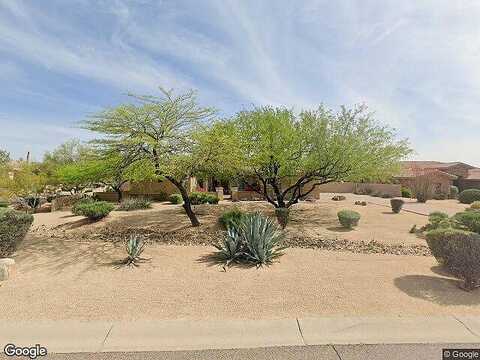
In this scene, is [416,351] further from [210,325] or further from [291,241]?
[291,241]

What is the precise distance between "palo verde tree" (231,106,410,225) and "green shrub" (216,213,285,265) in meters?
4.83

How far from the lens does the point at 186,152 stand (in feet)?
37.7

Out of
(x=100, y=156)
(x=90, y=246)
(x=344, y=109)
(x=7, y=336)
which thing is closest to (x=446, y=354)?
(x=7, y=336)

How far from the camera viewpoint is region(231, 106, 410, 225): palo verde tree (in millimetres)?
13430

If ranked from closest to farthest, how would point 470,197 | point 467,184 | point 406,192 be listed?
point 470,197
point 406,192
point 467,184

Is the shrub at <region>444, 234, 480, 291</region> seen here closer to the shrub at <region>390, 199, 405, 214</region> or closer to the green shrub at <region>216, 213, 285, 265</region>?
the green shrub at <region>216, 213, 285, 265</region>

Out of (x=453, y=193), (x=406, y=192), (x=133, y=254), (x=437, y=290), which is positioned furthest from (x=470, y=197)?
(x=133, y=254)

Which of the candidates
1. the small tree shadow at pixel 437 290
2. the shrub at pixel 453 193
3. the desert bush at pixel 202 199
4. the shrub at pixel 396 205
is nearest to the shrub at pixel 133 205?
the desert bush at pixel 202 199

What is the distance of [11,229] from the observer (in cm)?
732

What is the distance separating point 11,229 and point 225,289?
544cm

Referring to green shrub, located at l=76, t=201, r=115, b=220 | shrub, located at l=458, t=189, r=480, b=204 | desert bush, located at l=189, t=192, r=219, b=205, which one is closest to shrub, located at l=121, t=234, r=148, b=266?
green shrub, located at l=76, t=201, r=115, b=220

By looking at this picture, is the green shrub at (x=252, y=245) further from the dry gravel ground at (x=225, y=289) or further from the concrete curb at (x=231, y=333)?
the concrete curb at (x=231, y=333)

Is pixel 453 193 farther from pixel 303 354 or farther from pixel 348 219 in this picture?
pixel 303 354

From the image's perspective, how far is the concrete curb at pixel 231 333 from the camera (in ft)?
12.7
